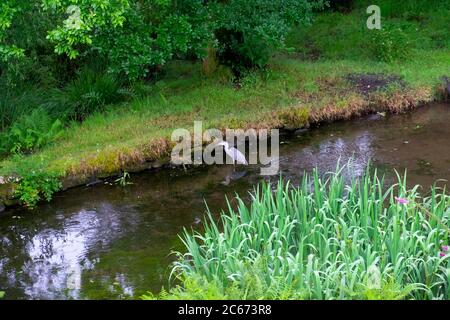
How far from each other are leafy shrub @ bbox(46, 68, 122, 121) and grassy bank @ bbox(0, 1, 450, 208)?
322 millimetres

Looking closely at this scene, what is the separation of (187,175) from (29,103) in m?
3.76

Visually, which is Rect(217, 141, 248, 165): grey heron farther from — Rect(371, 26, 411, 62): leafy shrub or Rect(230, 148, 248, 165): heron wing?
Rect(371, 26, 411, 62): leafy shrub

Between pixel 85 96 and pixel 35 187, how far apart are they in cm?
325

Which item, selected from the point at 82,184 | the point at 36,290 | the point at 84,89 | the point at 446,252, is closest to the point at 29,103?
the point at 84,89

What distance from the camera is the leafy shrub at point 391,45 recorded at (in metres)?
15.0

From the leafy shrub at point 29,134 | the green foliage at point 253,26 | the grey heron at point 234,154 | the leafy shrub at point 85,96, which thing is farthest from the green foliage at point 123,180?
the green foliage at point 253,26

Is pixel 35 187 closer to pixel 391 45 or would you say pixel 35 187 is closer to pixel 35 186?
pixel 35 186

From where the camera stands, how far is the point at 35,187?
9.30 meters

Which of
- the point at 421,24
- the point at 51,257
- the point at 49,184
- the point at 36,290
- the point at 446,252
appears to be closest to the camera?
the point at 446,252

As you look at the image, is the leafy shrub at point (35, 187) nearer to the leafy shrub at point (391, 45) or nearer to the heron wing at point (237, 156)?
the heron wing at point (237, 156)

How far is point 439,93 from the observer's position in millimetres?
13078

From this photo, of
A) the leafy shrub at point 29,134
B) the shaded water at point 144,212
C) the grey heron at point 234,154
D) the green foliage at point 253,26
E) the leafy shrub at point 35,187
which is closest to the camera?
the shaded water at point 144,212

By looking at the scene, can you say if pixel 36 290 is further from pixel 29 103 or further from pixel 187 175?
pixel 29 103

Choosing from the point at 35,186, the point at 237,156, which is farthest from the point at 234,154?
the point at 35,186
